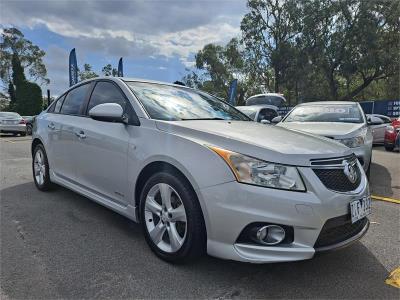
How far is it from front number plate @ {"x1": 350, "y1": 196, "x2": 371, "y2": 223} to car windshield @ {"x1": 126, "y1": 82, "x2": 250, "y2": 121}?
5.21 feet

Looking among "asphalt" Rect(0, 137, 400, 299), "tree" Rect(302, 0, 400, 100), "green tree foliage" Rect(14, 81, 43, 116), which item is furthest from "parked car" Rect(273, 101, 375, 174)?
"green tree foliage" Rect(14, 81, 43, 116)

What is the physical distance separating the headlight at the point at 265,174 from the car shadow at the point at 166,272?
0.56 metres

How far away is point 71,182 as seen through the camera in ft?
14.6

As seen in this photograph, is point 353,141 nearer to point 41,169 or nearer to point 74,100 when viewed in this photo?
point 74,100

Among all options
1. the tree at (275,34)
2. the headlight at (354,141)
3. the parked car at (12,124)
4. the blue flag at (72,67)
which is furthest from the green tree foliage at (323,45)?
the headlight at (354,141)

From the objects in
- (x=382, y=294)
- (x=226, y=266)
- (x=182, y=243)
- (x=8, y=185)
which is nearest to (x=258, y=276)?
(x=226, y=266)

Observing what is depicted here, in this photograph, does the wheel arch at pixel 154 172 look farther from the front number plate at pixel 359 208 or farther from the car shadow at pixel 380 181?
the car shadow at pixel 380 181

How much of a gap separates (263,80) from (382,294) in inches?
1432

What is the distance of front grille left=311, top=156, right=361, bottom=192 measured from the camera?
2717 millimetres

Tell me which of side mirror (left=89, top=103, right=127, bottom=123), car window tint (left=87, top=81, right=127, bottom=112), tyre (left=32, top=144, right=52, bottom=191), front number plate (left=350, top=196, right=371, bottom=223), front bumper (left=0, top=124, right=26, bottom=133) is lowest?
front bumper (left=0, top=124, right=26, bottom=133)

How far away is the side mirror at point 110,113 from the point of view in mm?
3467

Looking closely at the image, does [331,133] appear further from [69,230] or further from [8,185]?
[8,185]

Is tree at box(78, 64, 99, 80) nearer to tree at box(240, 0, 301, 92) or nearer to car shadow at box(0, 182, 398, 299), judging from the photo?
tree at box(240, 0, 301, 92)

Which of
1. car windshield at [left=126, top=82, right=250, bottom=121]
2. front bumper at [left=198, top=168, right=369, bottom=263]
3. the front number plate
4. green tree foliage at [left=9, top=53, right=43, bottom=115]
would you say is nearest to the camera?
front bumper at [left=198, top=168, right=369, bottom=263]
